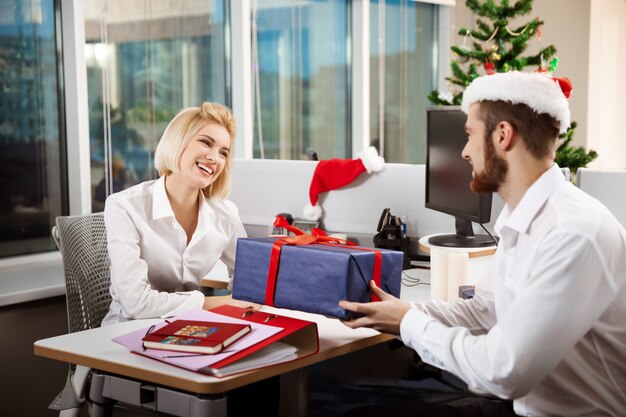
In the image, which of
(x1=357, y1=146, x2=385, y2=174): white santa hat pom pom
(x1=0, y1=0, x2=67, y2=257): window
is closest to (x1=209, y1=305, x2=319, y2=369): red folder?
(x1=357, y1=146, x2=385, y2=174): white santa hat pom pom

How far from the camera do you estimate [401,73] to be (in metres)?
6.05

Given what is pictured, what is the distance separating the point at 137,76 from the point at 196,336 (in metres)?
2.49

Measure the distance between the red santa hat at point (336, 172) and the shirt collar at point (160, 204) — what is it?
2.61ft

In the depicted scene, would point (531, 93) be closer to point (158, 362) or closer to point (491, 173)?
point (491, 173)

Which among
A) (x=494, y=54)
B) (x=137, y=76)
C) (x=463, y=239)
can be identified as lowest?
(x=463, y=239)

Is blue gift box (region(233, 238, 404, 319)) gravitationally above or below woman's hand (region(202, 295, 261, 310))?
above

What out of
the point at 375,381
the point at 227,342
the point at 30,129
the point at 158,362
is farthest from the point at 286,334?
the point at 30,129

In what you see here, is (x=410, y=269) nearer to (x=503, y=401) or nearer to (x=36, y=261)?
(x=503, y=401)

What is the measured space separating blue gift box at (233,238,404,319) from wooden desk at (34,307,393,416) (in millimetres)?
128

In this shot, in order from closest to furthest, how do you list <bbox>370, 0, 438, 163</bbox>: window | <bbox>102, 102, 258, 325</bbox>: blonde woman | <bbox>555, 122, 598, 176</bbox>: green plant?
<bbox>102, 102, 258, 325</bbox>: blonde woman
<bbox>555, 122, 598, 176</bbox>: green plant
<bbox>370, 0, 438, 163</bbox>: window

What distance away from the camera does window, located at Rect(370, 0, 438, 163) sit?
5.84 metres

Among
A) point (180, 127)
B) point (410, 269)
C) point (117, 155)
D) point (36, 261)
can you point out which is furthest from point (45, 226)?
A: point (410, 269)

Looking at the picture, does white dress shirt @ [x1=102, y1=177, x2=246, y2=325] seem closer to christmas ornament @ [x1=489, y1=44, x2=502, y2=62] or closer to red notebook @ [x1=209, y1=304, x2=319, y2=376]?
red notebook @ [x1=209, y1=304, x2=319, y2=376]

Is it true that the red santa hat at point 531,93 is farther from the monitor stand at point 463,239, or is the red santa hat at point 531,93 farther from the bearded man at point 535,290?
the monitor stand at point 463,239
